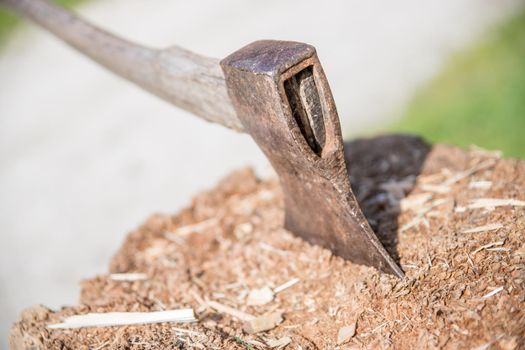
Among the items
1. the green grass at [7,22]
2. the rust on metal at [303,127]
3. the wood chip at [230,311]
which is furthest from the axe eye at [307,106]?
the green grass at [7,22]

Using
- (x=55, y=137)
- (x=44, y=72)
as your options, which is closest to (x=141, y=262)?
(x=55, y=137)

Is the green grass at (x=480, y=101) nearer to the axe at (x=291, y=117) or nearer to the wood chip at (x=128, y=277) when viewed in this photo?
the axe at (x=291, y=117)

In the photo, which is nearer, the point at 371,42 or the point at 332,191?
the point at 332,191

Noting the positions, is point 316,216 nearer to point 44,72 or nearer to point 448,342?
point 448,342

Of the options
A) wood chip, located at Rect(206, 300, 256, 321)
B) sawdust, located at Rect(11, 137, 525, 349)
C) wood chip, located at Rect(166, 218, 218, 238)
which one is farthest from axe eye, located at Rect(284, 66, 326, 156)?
wood chip, located at Rect(166, 218, 218, 238)

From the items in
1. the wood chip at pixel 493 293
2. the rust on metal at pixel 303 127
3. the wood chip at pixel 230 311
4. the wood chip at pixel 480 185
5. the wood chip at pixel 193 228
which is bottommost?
the wood chip at pixel 493 293

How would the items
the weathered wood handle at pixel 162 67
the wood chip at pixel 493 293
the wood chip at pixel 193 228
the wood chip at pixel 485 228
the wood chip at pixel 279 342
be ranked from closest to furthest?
1. the wood chip at pixel 493 293
2. the wood chip at pixel 279 342
3. the wood chip at pixel 485 228
4. the weathered wood handle at pixel 162 67
5. the wood chip at pixel 193 228

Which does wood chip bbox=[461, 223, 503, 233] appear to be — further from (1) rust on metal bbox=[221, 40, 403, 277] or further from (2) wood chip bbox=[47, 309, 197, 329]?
(2) wood chip bbox=[47, 309, 197, 329]

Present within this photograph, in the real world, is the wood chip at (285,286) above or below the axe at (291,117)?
below
